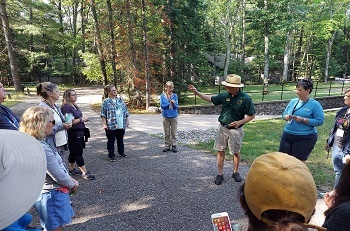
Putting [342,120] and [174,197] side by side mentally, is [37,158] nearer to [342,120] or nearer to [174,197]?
[174,197]

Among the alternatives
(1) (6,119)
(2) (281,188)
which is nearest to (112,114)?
(1) (6,119)

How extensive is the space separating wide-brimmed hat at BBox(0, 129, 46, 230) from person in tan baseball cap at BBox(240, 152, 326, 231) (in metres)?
1.07

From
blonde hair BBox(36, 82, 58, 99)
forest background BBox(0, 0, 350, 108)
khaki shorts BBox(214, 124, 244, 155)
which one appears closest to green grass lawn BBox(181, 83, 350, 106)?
forest background BBox(0, 0, 350, 108)

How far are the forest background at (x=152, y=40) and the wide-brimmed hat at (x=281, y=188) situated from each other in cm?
1159

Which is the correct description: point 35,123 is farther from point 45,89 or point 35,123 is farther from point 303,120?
point 303,120

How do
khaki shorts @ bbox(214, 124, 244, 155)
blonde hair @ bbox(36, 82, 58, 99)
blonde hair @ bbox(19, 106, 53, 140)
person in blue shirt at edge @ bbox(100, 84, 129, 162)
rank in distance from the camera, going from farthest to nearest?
person in blue shirt at edge @ bbox(100, 84, 129, 162)
khaki shorts @ bbox(214, 124, 244, 155)
blonde hair @ bbox(36, 82, 58, 99)
blonde hair @ bbox(19, 106, 53, 140)

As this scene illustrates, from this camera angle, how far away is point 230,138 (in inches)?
165

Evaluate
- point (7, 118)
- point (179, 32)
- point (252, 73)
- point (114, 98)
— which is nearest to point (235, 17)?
point (252, 73)

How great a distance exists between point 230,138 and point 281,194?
10.6ft

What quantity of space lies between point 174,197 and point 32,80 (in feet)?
106

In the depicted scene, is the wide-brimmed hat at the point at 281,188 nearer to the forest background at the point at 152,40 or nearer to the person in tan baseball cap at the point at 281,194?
the person in tan baseball cap at the point at 281,194

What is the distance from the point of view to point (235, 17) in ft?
97.4

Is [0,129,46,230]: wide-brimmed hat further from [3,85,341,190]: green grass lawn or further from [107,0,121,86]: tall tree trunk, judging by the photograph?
[107,0,121,86]: tall tree trunk

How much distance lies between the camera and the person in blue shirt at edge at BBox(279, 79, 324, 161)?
12.1 feet
